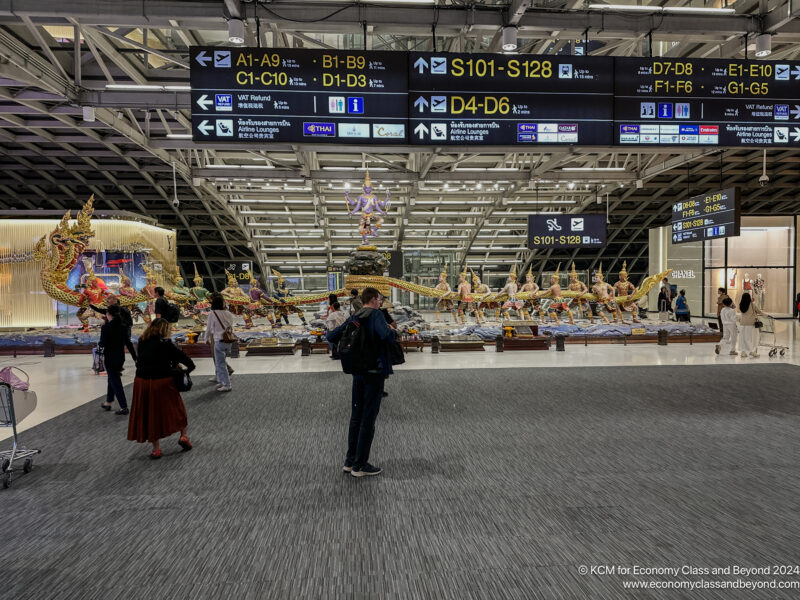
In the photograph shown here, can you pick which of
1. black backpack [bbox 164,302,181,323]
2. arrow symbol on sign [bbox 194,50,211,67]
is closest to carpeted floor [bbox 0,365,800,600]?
black backpack [bbox 164,302,181,323]

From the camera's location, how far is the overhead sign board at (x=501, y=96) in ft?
17.6

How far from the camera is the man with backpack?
11.4 ft

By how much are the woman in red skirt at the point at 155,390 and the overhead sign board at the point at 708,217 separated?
12509mm

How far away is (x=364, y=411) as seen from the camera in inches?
141

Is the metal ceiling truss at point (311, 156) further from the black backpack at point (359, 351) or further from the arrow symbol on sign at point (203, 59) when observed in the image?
the black backpack at point (359, 351)

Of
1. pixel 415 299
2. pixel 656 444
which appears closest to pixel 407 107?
pixel 656 444

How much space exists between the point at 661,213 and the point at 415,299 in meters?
17.7

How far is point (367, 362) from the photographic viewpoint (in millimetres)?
3459

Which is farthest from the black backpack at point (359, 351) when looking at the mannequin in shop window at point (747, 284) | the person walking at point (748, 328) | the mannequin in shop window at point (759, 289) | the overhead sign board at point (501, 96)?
the mannequin in shop window at point (759, 289)

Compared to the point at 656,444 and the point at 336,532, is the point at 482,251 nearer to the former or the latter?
the point at 656,444

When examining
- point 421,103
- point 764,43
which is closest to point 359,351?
point 421,103

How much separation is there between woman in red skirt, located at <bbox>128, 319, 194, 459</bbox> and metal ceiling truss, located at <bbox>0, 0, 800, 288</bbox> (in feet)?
9.65

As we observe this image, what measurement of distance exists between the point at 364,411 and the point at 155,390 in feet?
6.67

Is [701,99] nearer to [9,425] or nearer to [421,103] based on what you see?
[421,103]
